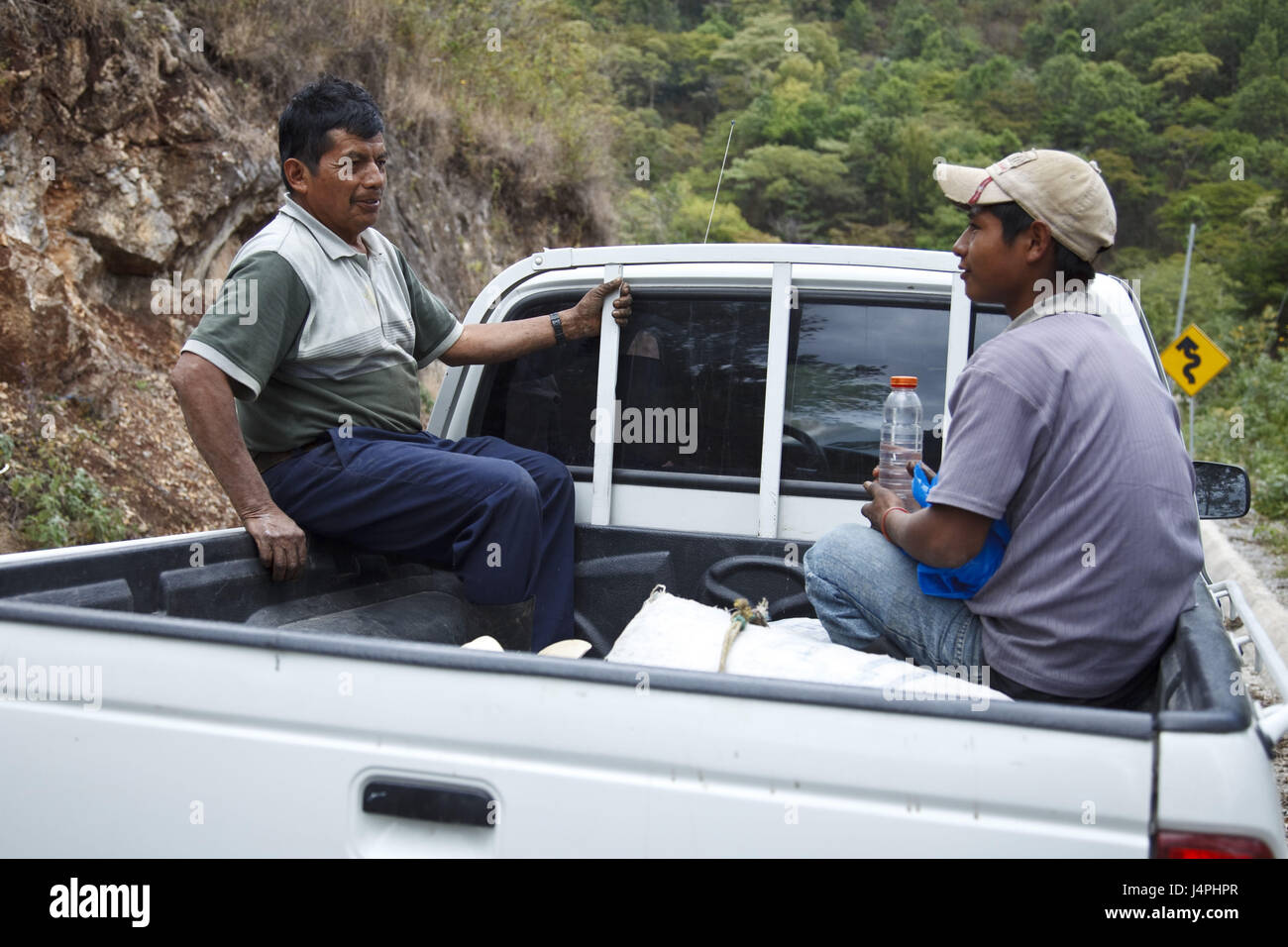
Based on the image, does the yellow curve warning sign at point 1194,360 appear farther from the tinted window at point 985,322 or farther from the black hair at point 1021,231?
the black hair at point 1021,231

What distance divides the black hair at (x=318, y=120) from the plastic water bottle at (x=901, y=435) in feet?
6.17

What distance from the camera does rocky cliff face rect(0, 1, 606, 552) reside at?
754cm

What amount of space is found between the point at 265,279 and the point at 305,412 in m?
0.42

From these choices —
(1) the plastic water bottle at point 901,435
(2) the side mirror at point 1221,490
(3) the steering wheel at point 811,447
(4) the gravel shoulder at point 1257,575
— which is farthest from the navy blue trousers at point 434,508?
(4) the gravel shoulder at point 1257,575

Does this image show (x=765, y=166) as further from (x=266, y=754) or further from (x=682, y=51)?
(x=266, y=754)

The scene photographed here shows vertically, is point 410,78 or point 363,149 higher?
point 410,78

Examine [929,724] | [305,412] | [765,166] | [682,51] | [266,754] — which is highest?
[682,51]

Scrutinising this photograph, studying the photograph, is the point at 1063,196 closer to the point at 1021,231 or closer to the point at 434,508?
the point at 1021,231

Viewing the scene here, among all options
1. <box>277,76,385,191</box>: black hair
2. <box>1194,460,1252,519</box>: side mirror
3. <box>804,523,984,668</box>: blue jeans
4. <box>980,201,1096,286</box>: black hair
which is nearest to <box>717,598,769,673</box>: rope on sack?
<box>804,523,984,668</box>: blue jeans

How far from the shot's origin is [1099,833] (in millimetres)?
1583

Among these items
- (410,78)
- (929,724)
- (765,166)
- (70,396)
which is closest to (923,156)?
(765,166)

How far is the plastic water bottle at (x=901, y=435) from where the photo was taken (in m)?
3.03

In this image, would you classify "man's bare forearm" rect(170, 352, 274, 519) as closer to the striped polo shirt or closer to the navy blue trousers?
the striped polo shirt

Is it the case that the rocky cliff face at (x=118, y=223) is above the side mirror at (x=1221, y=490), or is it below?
above
